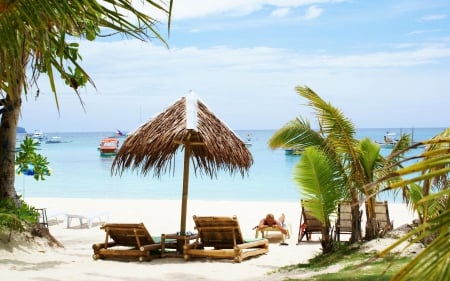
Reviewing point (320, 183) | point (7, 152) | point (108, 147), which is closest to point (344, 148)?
point (320, 183)

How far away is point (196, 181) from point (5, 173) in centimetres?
3735

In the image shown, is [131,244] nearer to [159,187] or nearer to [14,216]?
[14,216]

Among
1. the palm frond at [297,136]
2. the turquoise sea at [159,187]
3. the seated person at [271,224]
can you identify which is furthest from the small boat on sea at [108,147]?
the palm frond at [297,136]

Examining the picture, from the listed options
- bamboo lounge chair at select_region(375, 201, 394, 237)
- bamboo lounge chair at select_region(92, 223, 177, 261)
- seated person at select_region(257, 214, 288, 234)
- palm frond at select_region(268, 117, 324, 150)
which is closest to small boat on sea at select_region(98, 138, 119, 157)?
seated person at select_region(257, 214, 288, 234)

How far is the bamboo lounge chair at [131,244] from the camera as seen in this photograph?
33.5ft

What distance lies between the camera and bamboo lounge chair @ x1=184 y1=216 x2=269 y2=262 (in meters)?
9.91

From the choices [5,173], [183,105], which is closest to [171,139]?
[183,105]

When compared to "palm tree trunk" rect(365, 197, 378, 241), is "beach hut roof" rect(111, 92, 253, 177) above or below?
above

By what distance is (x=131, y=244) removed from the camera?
1056 centimetres

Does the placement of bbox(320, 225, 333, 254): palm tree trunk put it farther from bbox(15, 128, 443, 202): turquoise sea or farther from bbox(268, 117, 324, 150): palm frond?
bbox(15, 128, 443, 202): turquoise sea

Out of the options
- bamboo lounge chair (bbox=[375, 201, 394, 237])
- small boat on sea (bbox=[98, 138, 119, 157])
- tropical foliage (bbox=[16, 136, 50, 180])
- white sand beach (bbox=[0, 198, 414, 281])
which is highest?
small boat on sea (bbox=[98, 138, 119, 157])

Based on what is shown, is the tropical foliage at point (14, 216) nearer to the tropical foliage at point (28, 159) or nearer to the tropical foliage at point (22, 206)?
the tropical foliage at point (22, 206)

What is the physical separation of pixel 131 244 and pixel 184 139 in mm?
1782

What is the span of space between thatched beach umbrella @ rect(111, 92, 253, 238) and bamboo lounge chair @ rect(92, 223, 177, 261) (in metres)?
0.48
